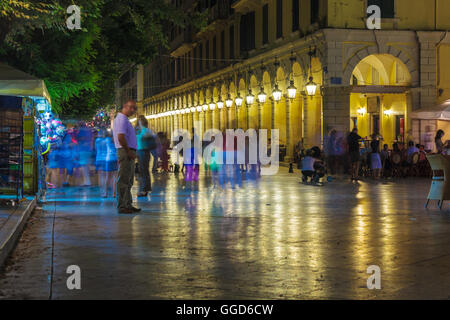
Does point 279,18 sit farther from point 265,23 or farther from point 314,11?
point 314,11

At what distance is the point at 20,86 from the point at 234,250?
5.61 meters

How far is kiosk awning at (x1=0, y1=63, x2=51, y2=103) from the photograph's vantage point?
12.0 m

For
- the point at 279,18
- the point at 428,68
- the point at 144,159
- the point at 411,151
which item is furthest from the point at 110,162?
the point at 279,18

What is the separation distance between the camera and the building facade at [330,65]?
1082 inches

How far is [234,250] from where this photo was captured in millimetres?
8469

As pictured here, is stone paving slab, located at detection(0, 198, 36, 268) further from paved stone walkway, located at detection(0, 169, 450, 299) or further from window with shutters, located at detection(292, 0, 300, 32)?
window with shutters, located at detection(292, 0, 300, 32)

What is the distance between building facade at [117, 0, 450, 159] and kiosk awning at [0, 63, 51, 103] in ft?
52.9

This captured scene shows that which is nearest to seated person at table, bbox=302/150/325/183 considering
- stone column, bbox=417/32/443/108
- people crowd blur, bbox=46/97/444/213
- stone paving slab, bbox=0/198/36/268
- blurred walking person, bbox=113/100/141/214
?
people crowd blur, bbox=46/97/444/213

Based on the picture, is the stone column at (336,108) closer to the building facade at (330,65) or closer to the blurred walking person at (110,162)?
the building facade at (330,65)

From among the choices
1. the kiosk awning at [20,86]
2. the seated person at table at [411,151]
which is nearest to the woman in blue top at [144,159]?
the kiosk awning at [20,86]

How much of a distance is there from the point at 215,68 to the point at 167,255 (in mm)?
39686

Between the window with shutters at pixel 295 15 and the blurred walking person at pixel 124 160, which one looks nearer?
the blurred walking person at pixel 124 160

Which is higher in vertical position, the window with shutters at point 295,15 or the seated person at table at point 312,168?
the window with shutters at point 295,15

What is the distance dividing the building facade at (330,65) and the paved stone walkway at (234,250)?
13.3m
